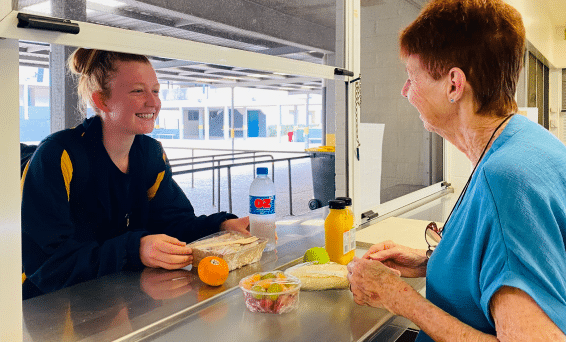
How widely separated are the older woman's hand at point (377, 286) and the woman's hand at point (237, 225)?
1.82ft

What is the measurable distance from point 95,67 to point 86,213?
0.51m

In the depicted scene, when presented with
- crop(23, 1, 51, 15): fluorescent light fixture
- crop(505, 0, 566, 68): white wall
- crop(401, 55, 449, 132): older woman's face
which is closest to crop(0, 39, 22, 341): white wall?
crop(23, 1, 51, 15): fluorescent light fixture

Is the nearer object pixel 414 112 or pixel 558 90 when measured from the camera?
pixel 414 112

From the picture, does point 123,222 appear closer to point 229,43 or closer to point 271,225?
point 271,225

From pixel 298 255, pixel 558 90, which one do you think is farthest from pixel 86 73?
pixel 558 90

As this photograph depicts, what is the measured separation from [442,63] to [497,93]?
131 mm

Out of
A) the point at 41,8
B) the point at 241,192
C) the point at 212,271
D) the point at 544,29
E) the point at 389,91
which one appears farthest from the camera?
the point at 241,192

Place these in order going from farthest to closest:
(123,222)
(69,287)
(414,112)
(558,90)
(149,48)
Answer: (558,90) < (414,112) < (123,222) < (69,287) < (149,48)

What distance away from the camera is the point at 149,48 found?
1073 mm

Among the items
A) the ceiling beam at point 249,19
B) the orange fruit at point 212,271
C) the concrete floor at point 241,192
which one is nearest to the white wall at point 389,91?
the ceiling beam at point 249,19

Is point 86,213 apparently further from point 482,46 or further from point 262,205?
point 482,46

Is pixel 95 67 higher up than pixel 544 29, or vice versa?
pixel 544 29

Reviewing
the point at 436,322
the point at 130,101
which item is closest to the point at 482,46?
the point at 436,322

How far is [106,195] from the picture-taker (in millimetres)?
1518
